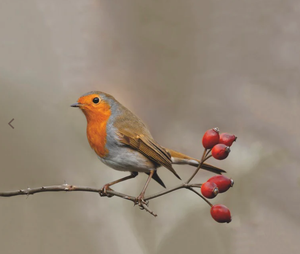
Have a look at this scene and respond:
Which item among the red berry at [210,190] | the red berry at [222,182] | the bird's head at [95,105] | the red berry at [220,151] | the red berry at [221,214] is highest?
the bird's head at [95,105]

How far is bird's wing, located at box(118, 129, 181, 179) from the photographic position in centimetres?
145

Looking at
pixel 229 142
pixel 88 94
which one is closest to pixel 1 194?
pixel 88 94

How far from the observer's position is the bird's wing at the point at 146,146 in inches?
57.2

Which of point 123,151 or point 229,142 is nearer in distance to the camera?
point 229,142

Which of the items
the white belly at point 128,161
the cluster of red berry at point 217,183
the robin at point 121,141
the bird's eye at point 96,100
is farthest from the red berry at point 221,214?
the bird's eye at point 96,100

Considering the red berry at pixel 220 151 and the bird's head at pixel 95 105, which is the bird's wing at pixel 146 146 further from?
the red berry at pixel 220 151

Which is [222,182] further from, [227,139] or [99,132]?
[99,132]

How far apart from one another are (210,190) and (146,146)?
47 centimetres

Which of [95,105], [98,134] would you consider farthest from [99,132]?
[95,105]

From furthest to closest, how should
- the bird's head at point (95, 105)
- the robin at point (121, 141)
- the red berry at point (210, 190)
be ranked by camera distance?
the robin at point (121, 141)
the bird's head at point (95, 105)
the red berry at point (210, 190)

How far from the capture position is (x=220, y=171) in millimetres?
1429

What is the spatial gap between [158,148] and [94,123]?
0.30 meters

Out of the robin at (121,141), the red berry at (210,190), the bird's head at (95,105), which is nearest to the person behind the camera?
the red berry at (210,190)

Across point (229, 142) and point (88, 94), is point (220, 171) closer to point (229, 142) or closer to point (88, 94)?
point (229, 142)
